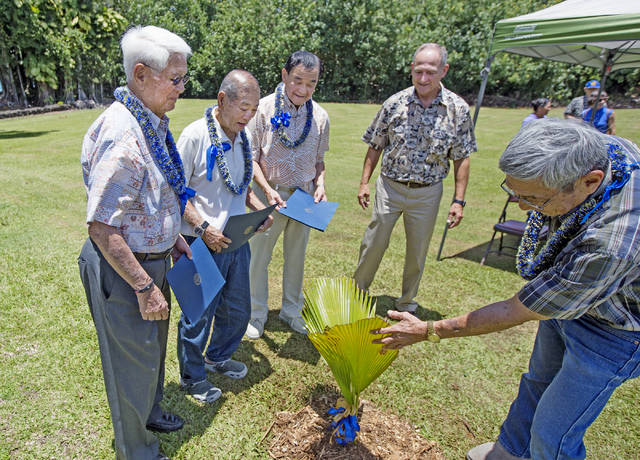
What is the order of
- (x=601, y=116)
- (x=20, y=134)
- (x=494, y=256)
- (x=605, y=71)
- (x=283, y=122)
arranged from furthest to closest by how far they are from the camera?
1. (x=20, y=134)
2. (x=601, y=116)
3. (x=605, y=71)
4. (x=494, y=256)
5. (x=283, y=122)

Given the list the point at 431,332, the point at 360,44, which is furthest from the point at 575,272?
the point at 360,44

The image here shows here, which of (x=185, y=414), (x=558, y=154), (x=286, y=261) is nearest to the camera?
(x=558, y=154)

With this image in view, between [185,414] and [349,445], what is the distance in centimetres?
109

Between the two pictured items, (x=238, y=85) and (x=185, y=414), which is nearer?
(x=238, y=85)

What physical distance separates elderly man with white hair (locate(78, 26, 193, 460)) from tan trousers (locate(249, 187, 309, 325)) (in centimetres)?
124

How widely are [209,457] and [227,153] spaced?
1815mm

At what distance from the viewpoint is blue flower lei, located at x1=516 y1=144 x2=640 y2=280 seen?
149 cm

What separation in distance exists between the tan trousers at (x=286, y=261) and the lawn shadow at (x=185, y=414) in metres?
0.92

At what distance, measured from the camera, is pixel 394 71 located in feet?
89.5

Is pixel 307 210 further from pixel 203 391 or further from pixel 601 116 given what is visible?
pixel 601 116

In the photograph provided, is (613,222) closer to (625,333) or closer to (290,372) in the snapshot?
(625,333)

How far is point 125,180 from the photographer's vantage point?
5.34 ft

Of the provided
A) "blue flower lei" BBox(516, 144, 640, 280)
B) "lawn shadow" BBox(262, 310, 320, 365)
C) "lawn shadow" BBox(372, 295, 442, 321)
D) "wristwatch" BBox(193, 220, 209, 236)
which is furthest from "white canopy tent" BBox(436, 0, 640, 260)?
"wristwatch" BBox(193, 220, 209, 236)

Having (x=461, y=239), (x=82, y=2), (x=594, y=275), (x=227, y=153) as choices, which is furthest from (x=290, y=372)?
(x=82, y=2)
